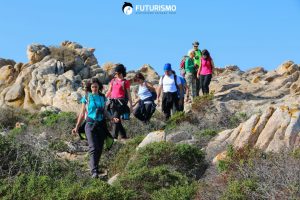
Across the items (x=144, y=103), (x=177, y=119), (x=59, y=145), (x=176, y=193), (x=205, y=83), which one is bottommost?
(x=176, y=193)

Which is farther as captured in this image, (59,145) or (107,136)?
(59,145)

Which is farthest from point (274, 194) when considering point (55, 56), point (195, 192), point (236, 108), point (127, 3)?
point (55, 56)

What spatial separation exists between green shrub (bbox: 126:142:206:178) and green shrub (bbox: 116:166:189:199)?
0.78 m

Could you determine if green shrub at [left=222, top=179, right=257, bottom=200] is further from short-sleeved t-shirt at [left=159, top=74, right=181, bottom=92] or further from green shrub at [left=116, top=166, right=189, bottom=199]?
short-sleeved t-shirt at [left=159, top=74, right=181, bottom=92]

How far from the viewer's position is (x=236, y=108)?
1845cm

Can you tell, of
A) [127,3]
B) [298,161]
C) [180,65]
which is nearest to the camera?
[298,161]

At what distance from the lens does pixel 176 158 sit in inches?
431

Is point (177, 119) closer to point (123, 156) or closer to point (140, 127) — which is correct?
point (140, 127)

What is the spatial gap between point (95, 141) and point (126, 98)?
4.08 m

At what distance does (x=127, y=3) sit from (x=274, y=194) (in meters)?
13.3

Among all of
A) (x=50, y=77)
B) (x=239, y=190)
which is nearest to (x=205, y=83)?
(x=50, y=77)

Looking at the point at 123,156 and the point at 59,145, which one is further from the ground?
the point at 59,145

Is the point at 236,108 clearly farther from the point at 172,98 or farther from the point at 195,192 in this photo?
the point at 195,192

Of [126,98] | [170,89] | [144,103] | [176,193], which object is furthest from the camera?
[170,89]
